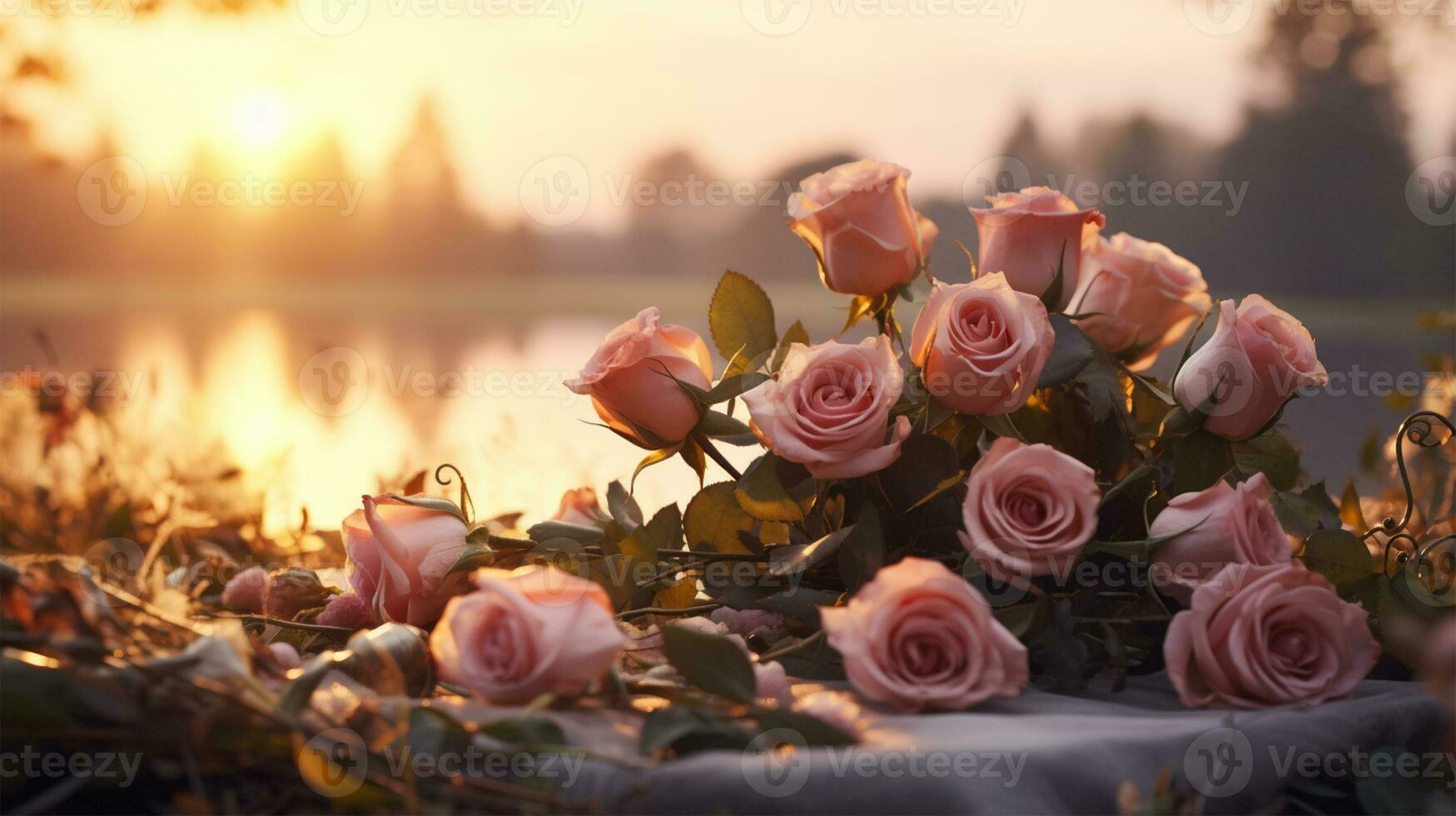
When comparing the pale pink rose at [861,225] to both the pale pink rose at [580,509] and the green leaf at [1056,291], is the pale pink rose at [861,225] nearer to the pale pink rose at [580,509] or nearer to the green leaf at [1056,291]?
the green leaf at [1056,291]

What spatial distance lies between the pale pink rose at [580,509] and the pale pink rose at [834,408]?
0.69 feet

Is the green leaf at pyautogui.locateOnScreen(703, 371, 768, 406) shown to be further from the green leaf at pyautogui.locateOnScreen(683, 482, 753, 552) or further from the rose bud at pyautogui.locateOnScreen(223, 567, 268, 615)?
the rose bud at pyautogui.locateOnScreen(223, 567, 268, 615)

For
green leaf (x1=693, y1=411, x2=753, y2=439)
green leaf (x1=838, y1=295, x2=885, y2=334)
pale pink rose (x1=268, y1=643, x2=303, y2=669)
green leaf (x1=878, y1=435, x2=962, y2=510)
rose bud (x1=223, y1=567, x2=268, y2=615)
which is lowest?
rose bud (x1=223, y1=567, x2=268, y2=615)

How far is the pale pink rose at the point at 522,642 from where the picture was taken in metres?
0.63

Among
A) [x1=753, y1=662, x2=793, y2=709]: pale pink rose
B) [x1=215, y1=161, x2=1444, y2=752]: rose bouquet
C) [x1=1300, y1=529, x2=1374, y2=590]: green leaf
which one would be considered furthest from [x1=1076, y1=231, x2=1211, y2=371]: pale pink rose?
[x1=753, y1=662, x2=793, y2=709]: pale pink rose

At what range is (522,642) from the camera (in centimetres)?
63

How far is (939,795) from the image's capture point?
0.57 m

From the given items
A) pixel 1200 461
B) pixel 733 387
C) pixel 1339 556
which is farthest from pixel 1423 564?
pixel 733 387

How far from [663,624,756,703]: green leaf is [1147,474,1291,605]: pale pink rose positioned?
12.3 inches

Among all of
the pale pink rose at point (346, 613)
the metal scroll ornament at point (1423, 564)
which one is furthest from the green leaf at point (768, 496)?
the metal scroll ornament at point (1423, 564)

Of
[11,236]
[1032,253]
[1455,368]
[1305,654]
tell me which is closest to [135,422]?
[1032,253]

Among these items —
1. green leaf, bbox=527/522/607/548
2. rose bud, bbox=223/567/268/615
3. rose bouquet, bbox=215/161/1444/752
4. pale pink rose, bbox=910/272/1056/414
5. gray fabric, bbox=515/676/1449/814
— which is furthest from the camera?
rose bud, bbox=223/567/268/615

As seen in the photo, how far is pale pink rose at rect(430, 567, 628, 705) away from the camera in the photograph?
0.63 meters

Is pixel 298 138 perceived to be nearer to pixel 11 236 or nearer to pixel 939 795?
pixel 939 795
